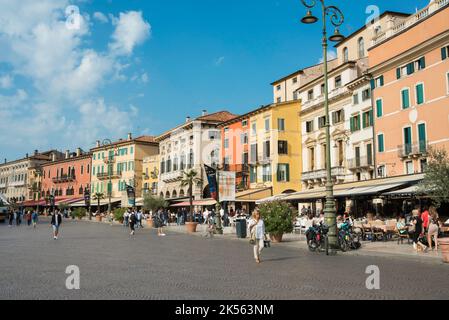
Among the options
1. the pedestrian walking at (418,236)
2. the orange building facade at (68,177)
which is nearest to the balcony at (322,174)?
the pedestrian walking at (418,236)

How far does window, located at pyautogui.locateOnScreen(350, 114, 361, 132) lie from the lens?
36.6 meters

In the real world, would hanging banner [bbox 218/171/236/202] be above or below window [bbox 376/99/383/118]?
below

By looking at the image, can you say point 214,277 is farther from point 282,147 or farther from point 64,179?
point 64,179

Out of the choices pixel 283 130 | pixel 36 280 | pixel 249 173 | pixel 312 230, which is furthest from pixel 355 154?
pixel 36 280

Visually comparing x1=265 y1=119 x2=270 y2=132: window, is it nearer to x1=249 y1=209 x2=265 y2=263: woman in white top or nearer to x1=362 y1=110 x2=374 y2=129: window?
x1=362 y1=110 x2=374 y2=129: window

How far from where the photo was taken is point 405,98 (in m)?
30.9

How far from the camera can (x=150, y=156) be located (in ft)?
231

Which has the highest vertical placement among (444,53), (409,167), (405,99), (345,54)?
(345,54)

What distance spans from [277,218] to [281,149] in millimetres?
25891

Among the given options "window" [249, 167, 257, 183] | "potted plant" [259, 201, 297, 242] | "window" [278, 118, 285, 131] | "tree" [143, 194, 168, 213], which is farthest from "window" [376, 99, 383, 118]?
"tree" [143, 194, 168, 213]

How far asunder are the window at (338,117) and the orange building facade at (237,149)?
1358cm

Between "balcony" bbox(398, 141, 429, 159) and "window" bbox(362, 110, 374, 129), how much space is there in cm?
428

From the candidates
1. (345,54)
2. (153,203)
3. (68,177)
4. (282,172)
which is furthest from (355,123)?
(68,177)
